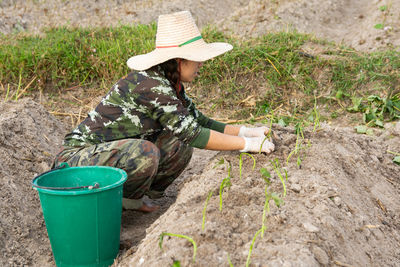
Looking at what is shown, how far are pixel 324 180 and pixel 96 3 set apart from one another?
742 cm

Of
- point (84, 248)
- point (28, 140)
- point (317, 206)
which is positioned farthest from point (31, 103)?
point (317, 206)

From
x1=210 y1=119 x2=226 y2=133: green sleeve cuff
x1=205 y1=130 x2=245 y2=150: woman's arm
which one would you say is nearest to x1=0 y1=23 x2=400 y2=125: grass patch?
x1=210 y1=119 x2=226 y2=133: green sleeve cuff

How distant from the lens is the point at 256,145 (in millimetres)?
2461

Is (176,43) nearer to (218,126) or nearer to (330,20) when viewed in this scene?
(218,126)

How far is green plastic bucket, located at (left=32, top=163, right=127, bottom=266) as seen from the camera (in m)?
1.88

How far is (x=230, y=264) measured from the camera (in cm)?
149

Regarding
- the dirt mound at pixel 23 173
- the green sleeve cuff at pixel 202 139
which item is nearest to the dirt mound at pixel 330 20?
the dirt mound at pixel 23 173

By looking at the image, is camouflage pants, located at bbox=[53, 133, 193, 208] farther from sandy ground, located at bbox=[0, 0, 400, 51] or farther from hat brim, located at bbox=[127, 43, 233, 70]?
sandy ground, located at bbox=[0, 0, 400, 51]

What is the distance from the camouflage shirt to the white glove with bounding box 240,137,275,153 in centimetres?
23

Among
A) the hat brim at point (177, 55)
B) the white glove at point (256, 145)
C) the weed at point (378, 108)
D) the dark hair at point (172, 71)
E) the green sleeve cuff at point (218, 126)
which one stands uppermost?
the hat brim at point (177, 55)

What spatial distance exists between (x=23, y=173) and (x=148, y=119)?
1057 mm

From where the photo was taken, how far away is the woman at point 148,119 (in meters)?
2.33

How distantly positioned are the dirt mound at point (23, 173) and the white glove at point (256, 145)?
122 cm

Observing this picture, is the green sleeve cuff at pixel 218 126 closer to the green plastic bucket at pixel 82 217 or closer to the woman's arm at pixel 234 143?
the woman's arm at pixel 234 143
